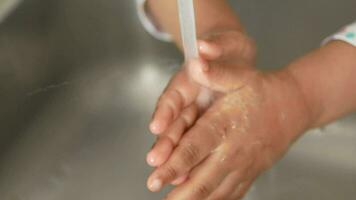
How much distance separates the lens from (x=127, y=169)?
2.62 ft

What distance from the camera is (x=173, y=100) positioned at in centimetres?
55

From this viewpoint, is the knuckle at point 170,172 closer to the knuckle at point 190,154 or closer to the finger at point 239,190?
the knuckle at point 190,154

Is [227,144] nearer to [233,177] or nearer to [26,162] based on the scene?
[233,177]

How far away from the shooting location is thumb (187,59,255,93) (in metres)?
0.51

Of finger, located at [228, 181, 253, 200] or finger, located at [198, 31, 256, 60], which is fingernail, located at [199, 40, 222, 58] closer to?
finger, located at [198, 31, 256, 60]

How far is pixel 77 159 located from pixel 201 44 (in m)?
0.37

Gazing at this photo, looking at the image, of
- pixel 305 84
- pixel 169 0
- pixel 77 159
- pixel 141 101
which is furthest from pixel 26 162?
pixel 305 84

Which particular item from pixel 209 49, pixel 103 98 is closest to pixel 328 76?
pixel 209 49

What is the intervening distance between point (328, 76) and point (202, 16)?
159mm

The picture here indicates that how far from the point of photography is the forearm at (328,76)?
62cm

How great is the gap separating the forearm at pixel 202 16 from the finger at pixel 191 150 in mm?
133

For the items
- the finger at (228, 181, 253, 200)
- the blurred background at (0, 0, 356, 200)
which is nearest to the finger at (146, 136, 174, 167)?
the finger at (228, 181, 253, 200)

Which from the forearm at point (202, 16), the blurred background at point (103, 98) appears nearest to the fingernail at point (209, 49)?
the forearm at point (202, 16)

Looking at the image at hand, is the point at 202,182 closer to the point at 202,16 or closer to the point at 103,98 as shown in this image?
the point at 202,16
